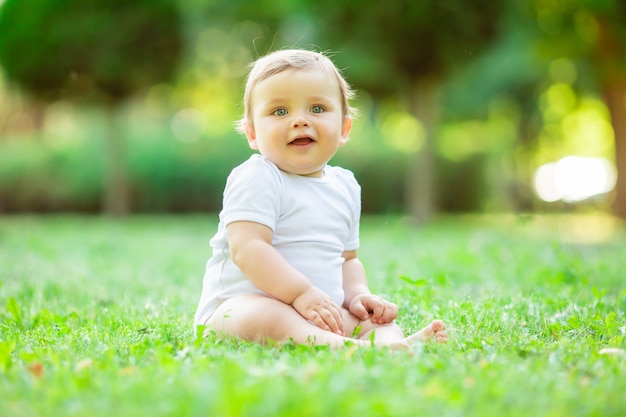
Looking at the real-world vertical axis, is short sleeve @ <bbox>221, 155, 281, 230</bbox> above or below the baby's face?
below

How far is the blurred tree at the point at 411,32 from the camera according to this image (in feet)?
28.7

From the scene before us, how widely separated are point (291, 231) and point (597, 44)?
10708 millimetres

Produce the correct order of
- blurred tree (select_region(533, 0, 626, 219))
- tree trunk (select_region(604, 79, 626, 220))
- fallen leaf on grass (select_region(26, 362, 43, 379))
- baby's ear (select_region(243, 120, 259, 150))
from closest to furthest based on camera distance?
1. fallen leaf on grass (select_region(26, 362, 43, 379))
2. baby's ear (select_region(243, 120, 259, 150))
3. blurred tree (select_region(533, 0, 626, 219))
4. tree trunk (select_region(604, 79, 626, 220))

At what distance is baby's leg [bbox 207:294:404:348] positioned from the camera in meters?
2.39

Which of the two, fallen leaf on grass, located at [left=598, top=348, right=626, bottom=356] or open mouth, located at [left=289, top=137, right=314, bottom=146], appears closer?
fallen leaf on grass, located at [left=598, top=348, right=626, bottom=356]

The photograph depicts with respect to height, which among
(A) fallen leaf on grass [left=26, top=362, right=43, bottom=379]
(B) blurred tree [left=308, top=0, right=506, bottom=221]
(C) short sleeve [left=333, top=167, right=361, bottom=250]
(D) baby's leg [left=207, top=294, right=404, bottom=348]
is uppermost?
(B) blurred tree [left=308, top=0, right=506, bottom=221]

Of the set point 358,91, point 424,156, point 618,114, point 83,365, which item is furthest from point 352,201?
point 358,91

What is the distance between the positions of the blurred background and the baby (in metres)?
2.03

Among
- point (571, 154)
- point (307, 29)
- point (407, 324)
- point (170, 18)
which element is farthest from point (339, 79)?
point (571, 154)

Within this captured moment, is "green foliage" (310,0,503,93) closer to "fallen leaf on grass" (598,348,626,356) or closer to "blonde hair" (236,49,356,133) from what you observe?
"blonde hair" (236,49,356,133)

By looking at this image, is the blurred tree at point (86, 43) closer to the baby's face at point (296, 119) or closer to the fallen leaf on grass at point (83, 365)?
the baby's face at point (296, 119)

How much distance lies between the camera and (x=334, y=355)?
7.21 ft

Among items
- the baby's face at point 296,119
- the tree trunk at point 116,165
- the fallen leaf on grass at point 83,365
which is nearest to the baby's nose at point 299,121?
the baby's face at point 296,119

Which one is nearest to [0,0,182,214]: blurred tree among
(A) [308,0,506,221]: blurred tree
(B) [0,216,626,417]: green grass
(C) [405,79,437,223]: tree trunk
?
(A) [308,0,506,221]: blurred tree
